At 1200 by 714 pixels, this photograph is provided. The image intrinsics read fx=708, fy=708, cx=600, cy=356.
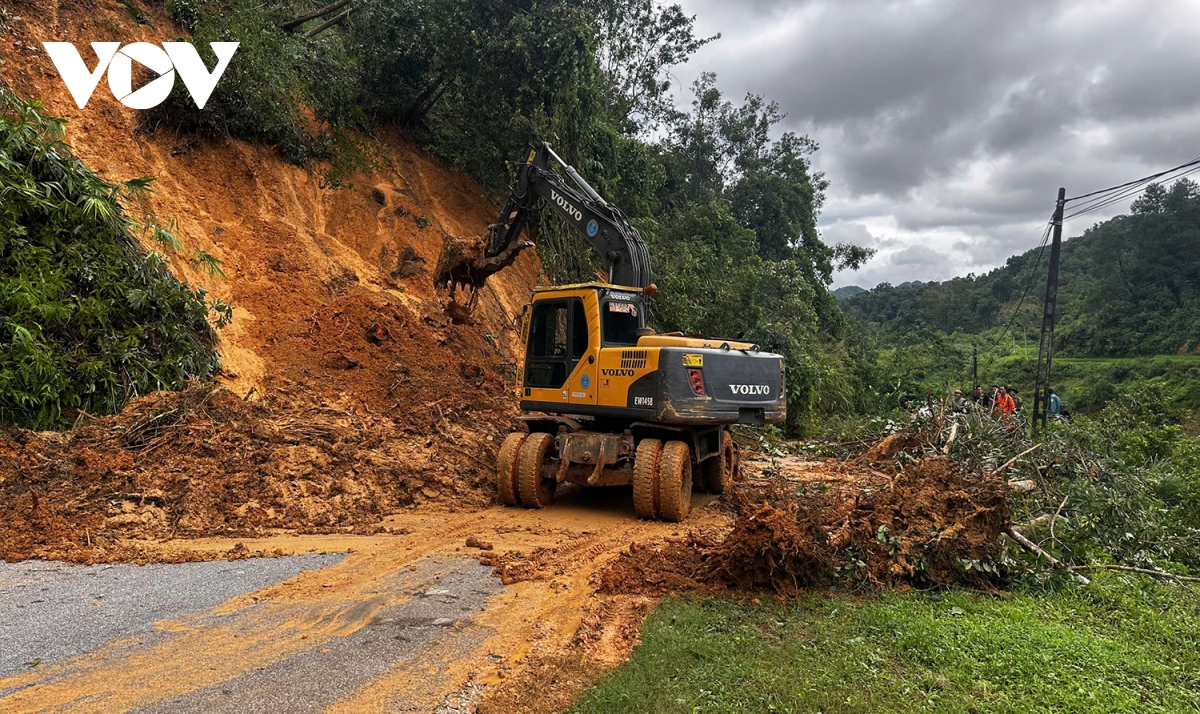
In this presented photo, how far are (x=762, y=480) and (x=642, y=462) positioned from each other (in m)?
3.78

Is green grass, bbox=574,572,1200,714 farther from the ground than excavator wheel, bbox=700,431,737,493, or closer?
closer

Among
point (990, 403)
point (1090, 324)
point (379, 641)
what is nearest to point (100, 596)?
point (379, 641)

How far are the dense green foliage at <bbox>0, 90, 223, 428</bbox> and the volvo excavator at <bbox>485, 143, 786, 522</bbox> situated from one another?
4596 millimetres

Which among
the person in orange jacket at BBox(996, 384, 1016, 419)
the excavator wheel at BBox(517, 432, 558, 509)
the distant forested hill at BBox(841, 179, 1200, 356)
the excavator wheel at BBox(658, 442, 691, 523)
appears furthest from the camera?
the distant forested hill at BBox(841, 179, 1200, 356)

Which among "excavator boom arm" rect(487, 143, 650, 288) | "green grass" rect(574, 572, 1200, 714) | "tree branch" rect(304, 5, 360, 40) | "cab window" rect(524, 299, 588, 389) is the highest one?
"tree branch" rect(304, 5, 360, 40)

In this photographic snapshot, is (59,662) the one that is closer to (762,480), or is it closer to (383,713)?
(383,713)

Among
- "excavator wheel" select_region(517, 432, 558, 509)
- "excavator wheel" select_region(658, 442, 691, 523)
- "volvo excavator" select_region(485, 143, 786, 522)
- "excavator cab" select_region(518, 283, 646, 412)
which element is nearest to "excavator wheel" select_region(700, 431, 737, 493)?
"volvo excavator" select_region(485, 143, 786, 522)

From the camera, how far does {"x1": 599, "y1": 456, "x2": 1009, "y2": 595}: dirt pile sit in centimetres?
545

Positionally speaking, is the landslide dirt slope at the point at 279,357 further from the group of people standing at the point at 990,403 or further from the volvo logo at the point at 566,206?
the group of people standing at the point at 990,403

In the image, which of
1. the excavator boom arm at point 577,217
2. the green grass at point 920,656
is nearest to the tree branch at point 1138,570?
the green grass at point 920,656

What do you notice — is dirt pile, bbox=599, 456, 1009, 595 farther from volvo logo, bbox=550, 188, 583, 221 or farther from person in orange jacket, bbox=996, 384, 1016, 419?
person in orange jacket, bbox=996, 384, 1016, 419

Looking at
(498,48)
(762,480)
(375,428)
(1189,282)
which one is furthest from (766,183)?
(1189,282)

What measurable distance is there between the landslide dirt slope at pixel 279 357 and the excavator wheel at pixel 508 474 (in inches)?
15.3

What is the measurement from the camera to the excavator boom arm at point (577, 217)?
30.7 ft
